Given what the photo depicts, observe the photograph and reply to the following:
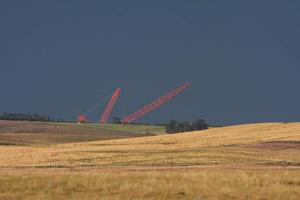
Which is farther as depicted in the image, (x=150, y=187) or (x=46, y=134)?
(x=46, y=134)

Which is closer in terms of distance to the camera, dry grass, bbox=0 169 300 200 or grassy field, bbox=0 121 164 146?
dry grass, bbox=0 169 300 200

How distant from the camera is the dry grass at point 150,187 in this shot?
1180 inches

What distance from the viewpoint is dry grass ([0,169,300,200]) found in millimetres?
29969

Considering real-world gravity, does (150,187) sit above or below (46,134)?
below

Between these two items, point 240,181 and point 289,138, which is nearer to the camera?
point 240,181

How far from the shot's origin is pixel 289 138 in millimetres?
92625

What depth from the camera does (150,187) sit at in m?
31.9

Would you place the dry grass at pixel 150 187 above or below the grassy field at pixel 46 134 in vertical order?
below

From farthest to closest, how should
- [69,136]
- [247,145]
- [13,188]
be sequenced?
[69,136], [247,145], [13,188]

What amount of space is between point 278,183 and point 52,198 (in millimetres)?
11311

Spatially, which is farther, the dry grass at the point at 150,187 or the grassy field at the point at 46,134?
the grassy field at the point at 46,134

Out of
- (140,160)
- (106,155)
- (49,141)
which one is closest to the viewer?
(140,160)

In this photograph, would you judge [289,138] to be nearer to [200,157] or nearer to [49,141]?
[200,157]

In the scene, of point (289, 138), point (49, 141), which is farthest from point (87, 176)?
point (49, 141)
